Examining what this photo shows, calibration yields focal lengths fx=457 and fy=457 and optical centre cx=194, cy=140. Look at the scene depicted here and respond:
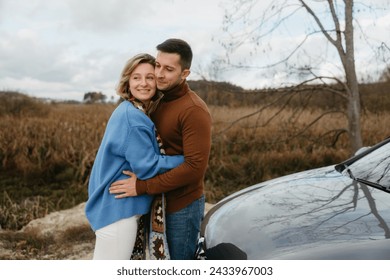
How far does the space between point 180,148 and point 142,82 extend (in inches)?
16.1

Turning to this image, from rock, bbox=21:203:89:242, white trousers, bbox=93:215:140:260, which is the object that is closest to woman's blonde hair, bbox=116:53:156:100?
white trousers, bbox=93:215:140:260

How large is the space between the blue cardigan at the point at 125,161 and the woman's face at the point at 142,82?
8 cm

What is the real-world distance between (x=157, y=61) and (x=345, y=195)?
4.13ft

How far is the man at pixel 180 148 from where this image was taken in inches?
92.6

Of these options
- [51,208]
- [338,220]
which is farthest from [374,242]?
[51,208]

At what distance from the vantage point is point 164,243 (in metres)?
2.47

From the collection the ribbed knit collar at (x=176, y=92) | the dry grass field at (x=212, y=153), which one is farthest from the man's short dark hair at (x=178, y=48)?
the dry grass field at (x=212, y=153)

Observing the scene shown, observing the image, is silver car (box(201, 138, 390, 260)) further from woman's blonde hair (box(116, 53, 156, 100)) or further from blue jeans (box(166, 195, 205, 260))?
woman's blonde hair (box(116, 53, 156, 100))

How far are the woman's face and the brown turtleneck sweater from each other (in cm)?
10

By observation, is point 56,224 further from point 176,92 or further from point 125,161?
point 176,92

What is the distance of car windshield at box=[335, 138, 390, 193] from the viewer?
2.67 meters

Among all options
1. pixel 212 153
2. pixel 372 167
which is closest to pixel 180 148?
pixel 372 167

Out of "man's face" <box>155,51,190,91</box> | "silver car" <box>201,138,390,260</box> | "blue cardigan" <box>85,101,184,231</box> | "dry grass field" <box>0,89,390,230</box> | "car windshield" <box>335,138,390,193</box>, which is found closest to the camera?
"silver car" <box>201,138,390,260</box>

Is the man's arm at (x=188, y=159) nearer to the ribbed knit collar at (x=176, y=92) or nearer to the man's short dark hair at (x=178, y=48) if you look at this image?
the ribbed knit collar at (x=176, y=92)
